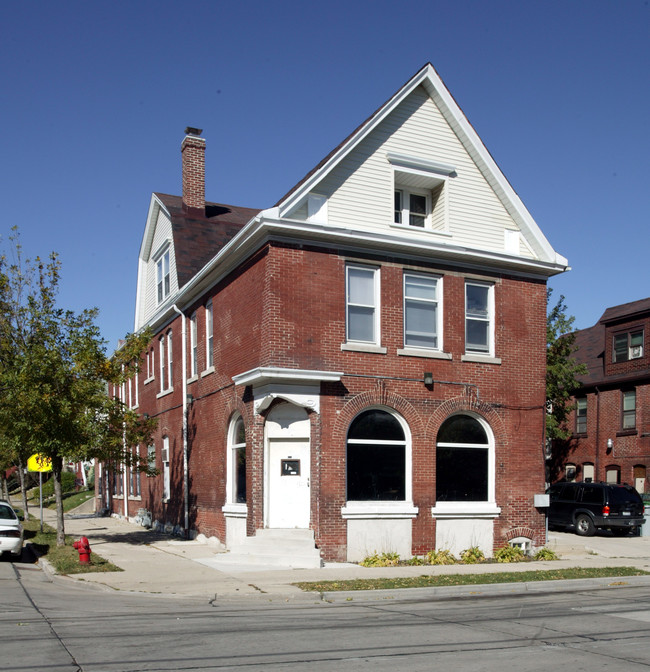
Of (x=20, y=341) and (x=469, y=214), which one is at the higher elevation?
(x=469, y=214)

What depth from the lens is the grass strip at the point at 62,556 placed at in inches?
607

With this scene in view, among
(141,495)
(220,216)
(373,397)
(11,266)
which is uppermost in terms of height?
(220,216)

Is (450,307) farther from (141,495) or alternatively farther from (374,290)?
(141,495)

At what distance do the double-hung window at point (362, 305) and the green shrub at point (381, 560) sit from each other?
15.6ft

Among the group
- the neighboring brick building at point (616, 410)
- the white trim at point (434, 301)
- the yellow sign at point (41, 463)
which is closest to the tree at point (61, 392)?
the yellow sign at point (41, 463)

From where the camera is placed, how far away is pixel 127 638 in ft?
29.5

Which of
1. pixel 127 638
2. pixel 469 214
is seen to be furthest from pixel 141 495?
pixel 127 638

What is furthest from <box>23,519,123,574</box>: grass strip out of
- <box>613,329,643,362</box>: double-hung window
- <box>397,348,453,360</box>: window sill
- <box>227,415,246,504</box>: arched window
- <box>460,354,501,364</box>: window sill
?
<box>613,329,643,362</box>: double-hung window

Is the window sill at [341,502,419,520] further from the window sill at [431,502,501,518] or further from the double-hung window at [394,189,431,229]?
the double-hung window at [394,189,431,229]

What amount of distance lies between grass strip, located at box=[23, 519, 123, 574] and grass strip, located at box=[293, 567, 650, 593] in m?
4.48

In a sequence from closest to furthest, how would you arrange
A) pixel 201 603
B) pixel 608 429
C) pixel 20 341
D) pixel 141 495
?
pixel 201 603, pixel 20 341, pixel 141 495, pixel 608 429

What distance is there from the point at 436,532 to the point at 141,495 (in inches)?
580

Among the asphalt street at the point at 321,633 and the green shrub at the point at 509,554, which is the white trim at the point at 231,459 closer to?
the green shrub at the point at 509,554

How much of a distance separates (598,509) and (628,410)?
1111 cm
